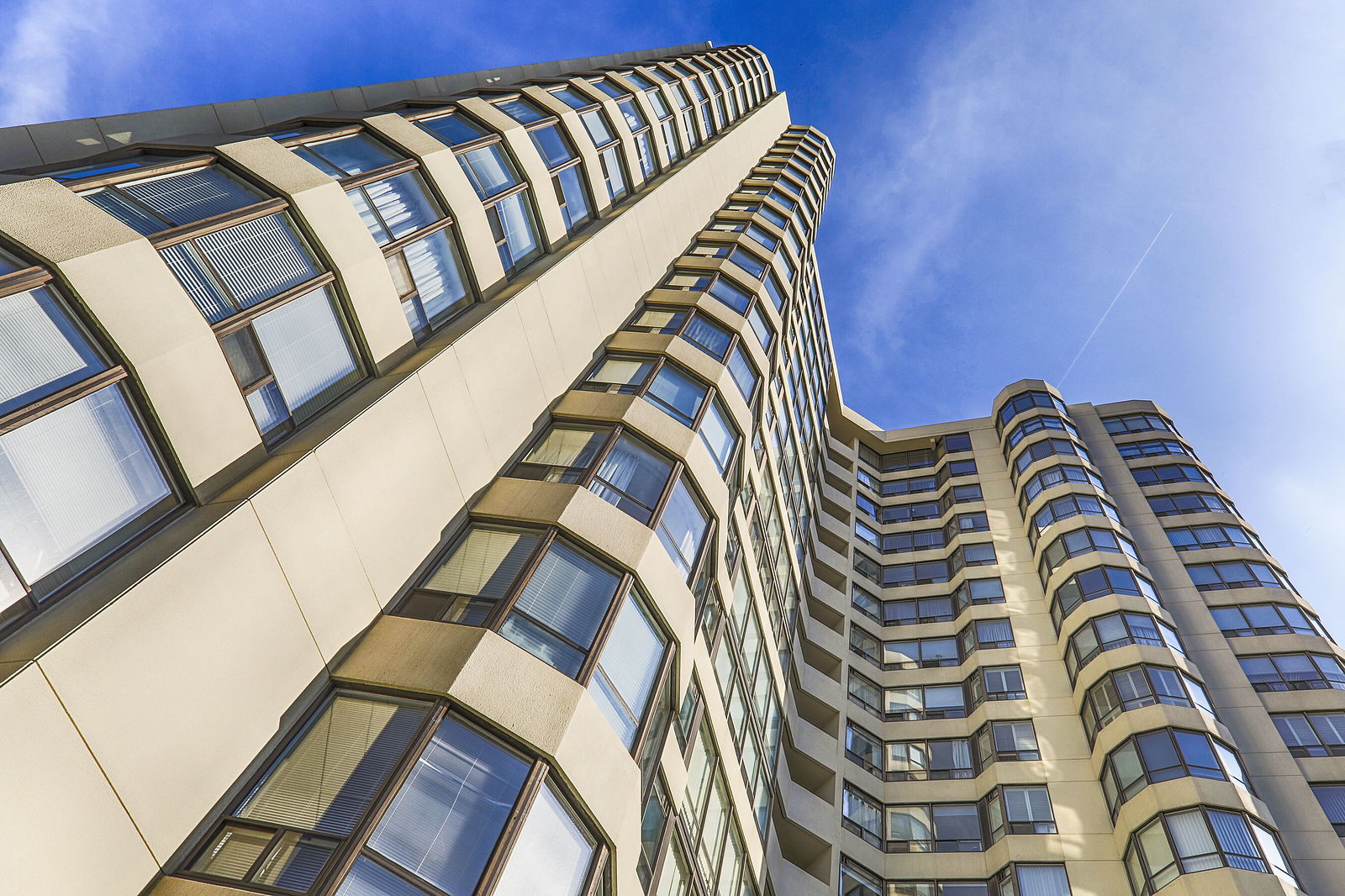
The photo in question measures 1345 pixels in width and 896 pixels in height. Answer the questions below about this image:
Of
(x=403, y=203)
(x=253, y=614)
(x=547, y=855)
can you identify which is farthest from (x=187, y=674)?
(x=403, y=203)

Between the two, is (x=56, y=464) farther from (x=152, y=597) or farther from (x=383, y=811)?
(x=383, y=811)

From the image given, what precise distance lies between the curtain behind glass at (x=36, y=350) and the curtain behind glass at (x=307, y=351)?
2.32 meters

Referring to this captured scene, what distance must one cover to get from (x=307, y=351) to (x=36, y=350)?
3.68 meters

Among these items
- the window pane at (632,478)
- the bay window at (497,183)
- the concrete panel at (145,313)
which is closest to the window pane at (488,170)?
the bay window at (497,183)

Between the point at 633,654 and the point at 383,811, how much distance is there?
518 cm

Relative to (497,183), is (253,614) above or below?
below

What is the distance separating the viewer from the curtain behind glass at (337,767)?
8.48 m

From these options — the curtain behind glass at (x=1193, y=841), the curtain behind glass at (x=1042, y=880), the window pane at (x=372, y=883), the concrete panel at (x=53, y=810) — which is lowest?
the concrete panel at (x=53, y=810)

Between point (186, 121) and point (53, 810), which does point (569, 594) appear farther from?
point (186, 121)

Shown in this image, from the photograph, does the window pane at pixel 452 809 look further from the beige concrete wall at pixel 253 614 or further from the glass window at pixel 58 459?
the glass window at pixel 58 459

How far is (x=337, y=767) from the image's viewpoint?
9.04 metres

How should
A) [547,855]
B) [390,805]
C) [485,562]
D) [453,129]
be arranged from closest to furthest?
[390,805], [547,855], [485,562], [453,129]

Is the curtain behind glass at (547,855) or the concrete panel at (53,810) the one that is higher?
the curtain behind glass at (547,855)

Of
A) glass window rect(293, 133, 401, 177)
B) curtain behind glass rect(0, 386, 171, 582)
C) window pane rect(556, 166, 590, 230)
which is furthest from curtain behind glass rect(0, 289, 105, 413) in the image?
window pane rect(556, 166, 590, 230)
